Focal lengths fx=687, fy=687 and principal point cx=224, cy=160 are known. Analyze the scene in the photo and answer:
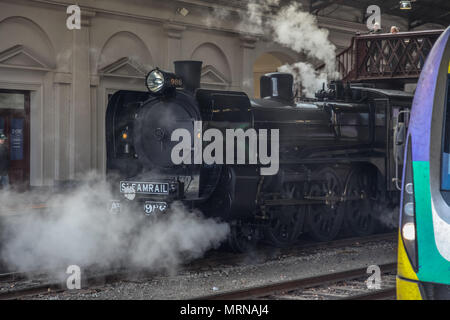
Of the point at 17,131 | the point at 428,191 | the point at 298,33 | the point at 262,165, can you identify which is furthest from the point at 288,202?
the point at 298,33

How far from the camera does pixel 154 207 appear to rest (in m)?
8.41

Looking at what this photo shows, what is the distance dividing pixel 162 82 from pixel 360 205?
443 cm

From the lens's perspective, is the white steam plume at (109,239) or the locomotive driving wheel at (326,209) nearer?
the white steam plume at (109,239)

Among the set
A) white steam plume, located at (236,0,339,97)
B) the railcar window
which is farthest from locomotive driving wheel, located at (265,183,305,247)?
the railcar window

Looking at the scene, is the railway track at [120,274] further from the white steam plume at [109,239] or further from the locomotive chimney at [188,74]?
the locomotive chimney at [188,74]

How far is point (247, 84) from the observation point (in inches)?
764

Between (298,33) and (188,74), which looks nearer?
(188,74)

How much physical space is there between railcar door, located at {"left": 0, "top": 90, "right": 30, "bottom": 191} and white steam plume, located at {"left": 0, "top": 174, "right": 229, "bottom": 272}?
5201 millimetres

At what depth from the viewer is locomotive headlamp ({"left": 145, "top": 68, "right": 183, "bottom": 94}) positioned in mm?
8742

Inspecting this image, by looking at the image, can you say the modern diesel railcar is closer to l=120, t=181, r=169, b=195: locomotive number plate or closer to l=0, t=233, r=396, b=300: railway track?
l=0, t=233, r=396, b=300: railway track

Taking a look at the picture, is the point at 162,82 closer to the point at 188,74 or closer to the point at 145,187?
the point at 188,74

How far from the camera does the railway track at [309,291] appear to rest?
6531mm

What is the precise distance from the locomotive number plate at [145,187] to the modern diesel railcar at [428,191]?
A: 3.95 meters

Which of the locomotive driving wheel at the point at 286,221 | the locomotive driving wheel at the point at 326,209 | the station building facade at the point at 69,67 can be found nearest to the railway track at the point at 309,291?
the locomotive driving wheel at the point at 286,221
